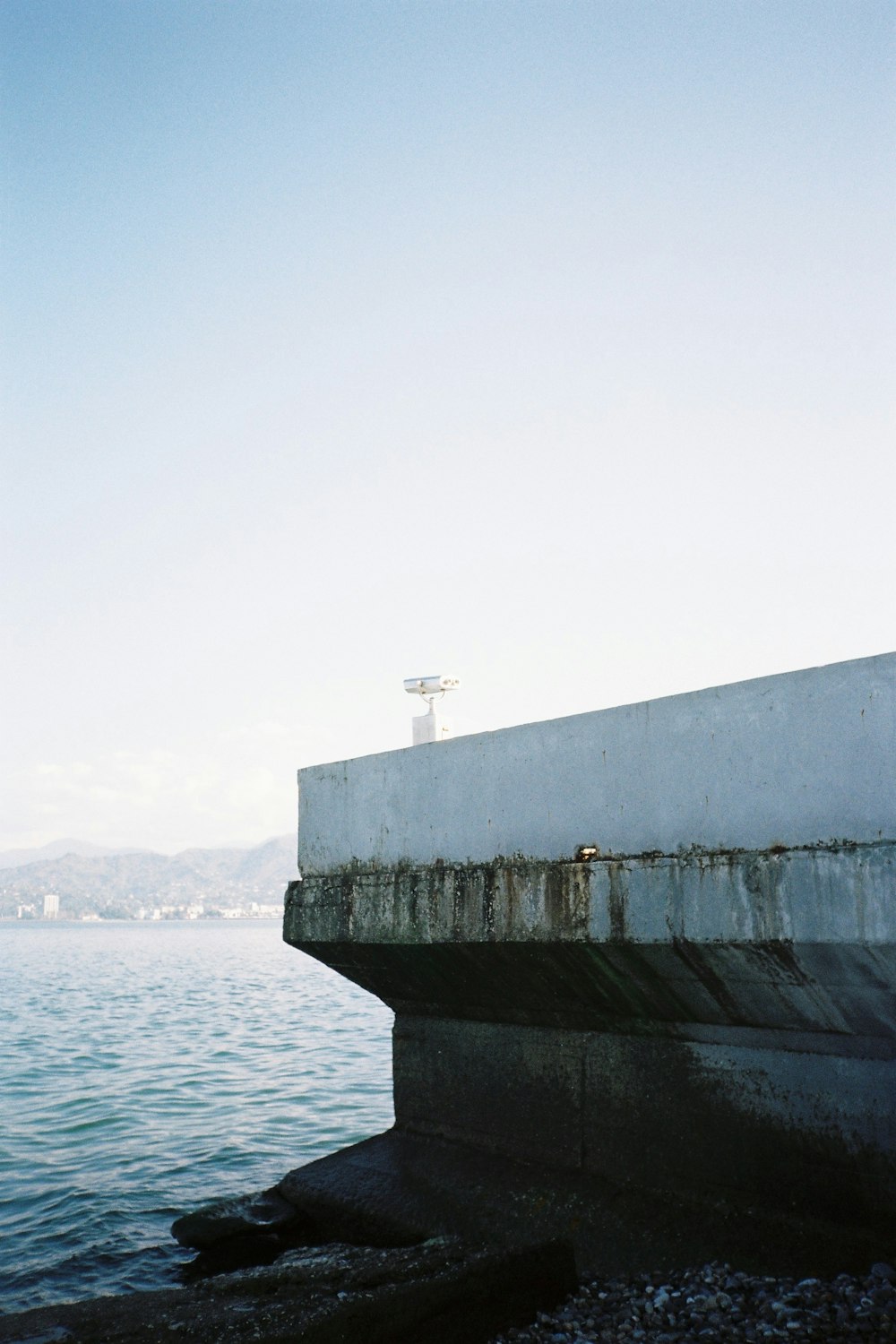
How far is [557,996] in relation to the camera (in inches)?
249

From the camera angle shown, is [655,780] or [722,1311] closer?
[722,1311]

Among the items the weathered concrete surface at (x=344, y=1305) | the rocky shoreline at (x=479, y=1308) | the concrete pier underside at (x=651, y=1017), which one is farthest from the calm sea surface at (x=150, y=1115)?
the concrete pier underside at (x=651, y=1017)

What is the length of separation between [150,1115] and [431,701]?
957 centimetres

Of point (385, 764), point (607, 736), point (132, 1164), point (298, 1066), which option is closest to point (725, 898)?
point (607, 736)

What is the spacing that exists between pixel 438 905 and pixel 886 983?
2.81 meters

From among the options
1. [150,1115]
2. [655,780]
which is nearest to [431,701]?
[655,780]

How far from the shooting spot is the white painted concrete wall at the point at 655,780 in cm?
488

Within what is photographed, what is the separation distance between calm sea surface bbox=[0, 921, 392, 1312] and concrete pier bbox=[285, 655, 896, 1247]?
3168 millimetres

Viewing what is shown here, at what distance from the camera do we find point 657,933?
17.5ft

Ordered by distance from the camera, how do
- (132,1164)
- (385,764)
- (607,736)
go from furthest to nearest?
(132,1164)
(385,764)
(607,736)

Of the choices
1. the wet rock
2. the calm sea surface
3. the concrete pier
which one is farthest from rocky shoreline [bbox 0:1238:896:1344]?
the calm sea surface

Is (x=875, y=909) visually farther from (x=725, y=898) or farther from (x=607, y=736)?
(x=607, y=736)

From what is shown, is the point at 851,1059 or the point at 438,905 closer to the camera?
the point at 851,1059

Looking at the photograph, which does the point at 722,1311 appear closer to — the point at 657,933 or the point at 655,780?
the point at 657,933
